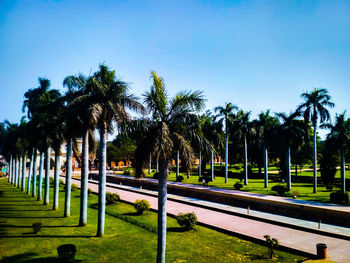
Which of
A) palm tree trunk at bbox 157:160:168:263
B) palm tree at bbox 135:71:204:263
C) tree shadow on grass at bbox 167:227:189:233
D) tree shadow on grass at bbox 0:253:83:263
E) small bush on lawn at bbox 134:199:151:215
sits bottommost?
tree shadow on grass at bbox 167:227:189:233

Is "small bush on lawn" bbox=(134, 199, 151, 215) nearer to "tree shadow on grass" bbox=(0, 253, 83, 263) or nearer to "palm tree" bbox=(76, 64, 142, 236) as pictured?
"palm tree" bbox=(76, 64, 142, 236)

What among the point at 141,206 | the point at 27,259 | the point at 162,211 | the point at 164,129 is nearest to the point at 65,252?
the point at 27,259

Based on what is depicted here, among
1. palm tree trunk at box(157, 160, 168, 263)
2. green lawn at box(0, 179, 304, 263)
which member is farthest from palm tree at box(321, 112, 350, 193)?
palm tree trunk at box(157, 160, 168, 263)

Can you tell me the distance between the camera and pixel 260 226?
47.8ft

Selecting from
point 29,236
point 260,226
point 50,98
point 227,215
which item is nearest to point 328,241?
point 260,226

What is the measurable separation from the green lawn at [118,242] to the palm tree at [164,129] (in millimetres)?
2614

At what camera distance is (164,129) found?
331 inches

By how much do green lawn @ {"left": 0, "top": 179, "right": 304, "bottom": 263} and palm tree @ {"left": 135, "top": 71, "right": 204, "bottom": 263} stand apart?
261 cm

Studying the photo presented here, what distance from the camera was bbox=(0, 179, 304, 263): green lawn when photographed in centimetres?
1017

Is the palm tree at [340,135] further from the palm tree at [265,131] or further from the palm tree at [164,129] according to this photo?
the palm tree at [164,129]

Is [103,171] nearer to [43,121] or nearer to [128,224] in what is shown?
[128,224]

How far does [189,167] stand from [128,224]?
326 inches

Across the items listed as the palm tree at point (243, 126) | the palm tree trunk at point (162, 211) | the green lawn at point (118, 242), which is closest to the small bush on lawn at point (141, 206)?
the green lawn at point (118, 242)

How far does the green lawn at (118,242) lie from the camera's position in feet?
33.4
